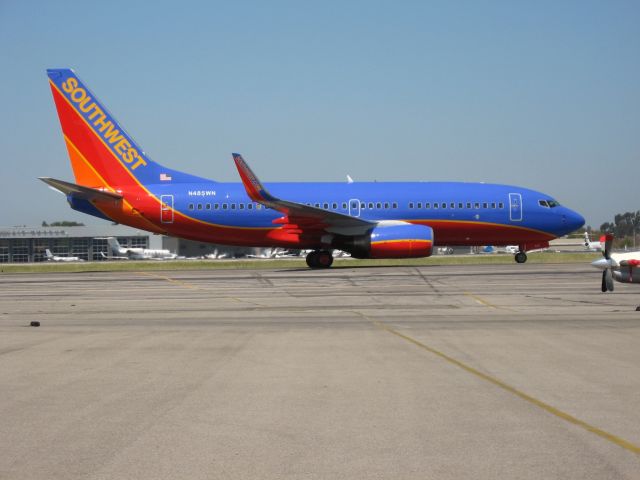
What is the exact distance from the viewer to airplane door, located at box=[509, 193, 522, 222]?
39.3m

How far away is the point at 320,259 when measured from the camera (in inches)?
1510

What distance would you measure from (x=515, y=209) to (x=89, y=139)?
2117 cm

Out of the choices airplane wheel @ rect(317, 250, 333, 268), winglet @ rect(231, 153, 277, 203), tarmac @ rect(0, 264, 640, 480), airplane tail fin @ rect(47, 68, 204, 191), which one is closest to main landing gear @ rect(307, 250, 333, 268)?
airplane wheel @ rect(317, 250, 333, 268)

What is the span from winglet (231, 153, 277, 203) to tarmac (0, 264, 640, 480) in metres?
16.2

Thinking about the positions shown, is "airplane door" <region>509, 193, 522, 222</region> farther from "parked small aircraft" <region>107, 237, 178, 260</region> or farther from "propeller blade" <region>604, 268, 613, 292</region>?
"parked small aircraft" <region>107, 237, 178, 260</region>

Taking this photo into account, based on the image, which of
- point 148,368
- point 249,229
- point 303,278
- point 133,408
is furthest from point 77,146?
point 133,408

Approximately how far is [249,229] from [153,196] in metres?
4.91

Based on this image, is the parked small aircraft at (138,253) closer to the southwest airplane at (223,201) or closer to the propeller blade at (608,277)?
the southwest airplane at (223,201)

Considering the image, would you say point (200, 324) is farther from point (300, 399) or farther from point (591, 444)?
point (591, 444)

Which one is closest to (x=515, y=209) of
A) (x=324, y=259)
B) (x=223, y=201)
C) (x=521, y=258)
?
(x=521, y=258)

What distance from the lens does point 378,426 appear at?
22.5 feet

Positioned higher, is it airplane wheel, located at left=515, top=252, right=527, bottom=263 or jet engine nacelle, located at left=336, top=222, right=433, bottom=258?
jet engine nacelle, located at left=336, top=222, right=433, bottom=258

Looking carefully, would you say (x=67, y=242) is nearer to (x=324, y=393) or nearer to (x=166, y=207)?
(x=166, y=207)

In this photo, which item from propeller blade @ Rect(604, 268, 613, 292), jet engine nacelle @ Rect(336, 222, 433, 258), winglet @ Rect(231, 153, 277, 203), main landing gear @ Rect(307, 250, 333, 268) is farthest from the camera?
main landing gear @ Rect(307, 250, 333, 268)
